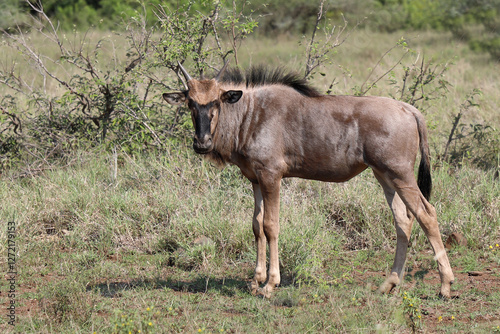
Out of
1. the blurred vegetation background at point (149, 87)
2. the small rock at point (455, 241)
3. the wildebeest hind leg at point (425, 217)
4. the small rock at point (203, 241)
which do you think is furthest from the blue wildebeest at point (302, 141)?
the blurred vegetation background at point (149, 87)

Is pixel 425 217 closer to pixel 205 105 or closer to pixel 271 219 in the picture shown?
pixel 271 219

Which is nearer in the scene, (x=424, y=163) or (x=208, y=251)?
(x=424, y=163)

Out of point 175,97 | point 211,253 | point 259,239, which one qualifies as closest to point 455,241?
point 259,239

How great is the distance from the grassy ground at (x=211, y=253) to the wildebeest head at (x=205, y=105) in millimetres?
1542

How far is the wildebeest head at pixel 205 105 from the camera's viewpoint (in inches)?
228

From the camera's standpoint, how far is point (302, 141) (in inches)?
239

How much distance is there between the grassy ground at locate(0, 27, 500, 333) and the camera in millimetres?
5285

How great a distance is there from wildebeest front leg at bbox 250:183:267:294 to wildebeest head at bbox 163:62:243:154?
2.88 ft

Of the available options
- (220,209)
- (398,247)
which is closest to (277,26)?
(220,209)

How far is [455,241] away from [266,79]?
306cm

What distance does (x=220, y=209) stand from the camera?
7730mm

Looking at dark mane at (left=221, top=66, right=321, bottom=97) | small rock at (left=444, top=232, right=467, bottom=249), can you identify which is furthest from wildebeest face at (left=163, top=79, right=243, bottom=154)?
small rock at (left=444, top=232, right=467, bottom=249)

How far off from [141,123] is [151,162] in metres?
0.89

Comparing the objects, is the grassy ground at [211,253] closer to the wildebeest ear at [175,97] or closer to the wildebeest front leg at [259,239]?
the wildebeest front leg at [259,239]
